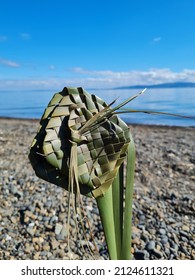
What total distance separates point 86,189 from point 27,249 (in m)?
1.72

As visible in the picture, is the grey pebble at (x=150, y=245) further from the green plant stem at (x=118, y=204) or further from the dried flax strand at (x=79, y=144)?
the dried flax strand at (x=79, y=144)

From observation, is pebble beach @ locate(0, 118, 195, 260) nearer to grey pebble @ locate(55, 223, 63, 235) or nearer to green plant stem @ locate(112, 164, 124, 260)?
grey pebble @ locate(55, 223, 63, 235)

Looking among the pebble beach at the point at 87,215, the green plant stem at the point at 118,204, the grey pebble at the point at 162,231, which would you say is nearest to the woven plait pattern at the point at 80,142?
the green plant stem at the point at 118,204

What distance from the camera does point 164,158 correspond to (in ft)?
18.2

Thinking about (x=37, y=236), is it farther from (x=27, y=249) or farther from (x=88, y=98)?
(x=88, y=98)

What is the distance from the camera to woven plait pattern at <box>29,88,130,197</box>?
0.78 meters

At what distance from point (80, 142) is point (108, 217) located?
0.32m

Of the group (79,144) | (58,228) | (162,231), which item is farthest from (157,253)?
(79,144)

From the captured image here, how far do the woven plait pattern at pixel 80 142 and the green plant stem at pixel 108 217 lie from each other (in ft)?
0.26

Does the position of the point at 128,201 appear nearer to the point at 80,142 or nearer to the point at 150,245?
the point at 80,142

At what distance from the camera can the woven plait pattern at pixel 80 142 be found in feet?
2.55

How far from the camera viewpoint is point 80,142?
0.80 m
